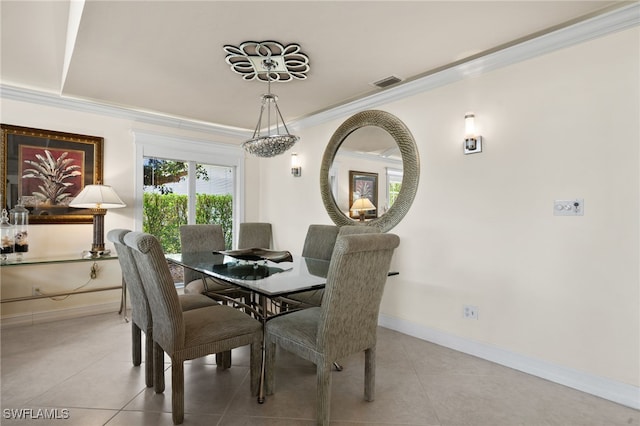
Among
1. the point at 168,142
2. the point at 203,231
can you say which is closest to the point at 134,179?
the point at 168,142

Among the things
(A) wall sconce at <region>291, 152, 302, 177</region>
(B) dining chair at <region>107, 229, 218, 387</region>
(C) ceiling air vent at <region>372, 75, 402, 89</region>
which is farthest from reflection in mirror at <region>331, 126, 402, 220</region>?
(B) dining chair at <region>107, 229, 218, 387</region>

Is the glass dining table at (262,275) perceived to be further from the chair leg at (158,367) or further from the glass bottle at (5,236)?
the glass bottle at (5,236)

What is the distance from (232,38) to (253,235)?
2348 mm

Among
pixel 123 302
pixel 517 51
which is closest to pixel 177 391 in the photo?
pixel 123 302

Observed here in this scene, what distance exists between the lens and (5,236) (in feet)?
10.2

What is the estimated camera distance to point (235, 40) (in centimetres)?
237

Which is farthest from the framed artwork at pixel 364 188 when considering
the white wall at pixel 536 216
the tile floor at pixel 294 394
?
the tile floor at pixel 294 394

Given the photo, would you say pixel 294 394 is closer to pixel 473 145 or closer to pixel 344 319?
pixel 344 319

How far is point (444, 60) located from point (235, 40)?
165 centimetres

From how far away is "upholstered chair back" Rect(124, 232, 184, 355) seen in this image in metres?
1.67

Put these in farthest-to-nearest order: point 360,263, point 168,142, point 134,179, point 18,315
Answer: point 168,142, point 134,179, point 18,315, point 360,263

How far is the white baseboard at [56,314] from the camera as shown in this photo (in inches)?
129

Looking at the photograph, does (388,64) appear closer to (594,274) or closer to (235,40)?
(235,40)

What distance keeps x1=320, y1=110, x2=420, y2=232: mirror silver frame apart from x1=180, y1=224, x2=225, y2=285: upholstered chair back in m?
1.34
